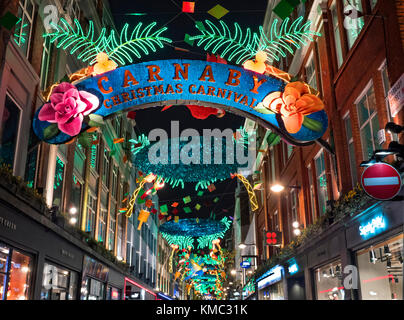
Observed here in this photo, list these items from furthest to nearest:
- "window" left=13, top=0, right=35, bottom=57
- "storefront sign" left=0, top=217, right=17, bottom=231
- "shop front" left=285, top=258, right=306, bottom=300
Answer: "shop front" left=285, top=258, right=306, bottom=300 → "window" left=13, top=0, right=35, bottom=57 → "storefront sign" left=0, top=217, right=17, bottom=231

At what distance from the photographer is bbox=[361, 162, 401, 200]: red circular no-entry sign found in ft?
27.7

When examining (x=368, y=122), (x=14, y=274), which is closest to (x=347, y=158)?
(x=368, y=122)

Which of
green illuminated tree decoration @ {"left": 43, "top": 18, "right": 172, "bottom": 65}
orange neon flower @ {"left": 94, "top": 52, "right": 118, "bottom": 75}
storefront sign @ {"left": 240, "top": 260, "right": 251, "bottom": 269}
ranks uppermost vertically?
green illuminated tree decoration @ {"left": 43, "top": 18, "right": 172, "bottom": 65}

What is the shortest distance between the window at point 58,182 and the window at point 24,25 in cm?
503

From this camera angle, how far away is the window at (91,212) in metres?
22.8

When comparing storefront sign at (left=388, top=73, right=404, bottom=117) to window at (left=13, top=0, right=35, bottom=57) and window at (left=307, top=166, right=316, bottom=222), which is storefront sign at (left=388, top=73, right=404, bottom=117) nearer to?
window at (left=307, top=166, right=316, bottom=222)

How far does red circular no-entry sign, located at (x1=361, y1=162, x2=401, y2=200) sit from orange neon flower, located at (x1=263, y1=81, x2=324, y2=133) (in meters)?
2.71

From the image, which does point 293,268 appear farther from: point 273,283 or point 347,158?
point 347,158

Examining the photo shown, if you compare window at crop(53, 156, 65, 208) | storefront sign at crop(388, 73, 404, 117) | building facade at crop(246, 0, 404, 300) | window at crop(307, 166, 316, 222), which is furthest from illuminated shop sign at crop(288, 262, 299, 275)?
storefront sign at crop(388, 73, 404, 117)

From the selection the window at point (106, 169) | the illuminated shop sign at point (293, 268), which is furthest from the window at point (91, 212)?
the illuminated shop sign at point (293, 268)

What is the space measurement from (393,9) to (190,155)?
780 cm

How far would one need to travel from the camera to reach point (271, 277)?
2606cm

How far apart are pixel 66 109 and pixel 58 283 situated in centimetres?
875
